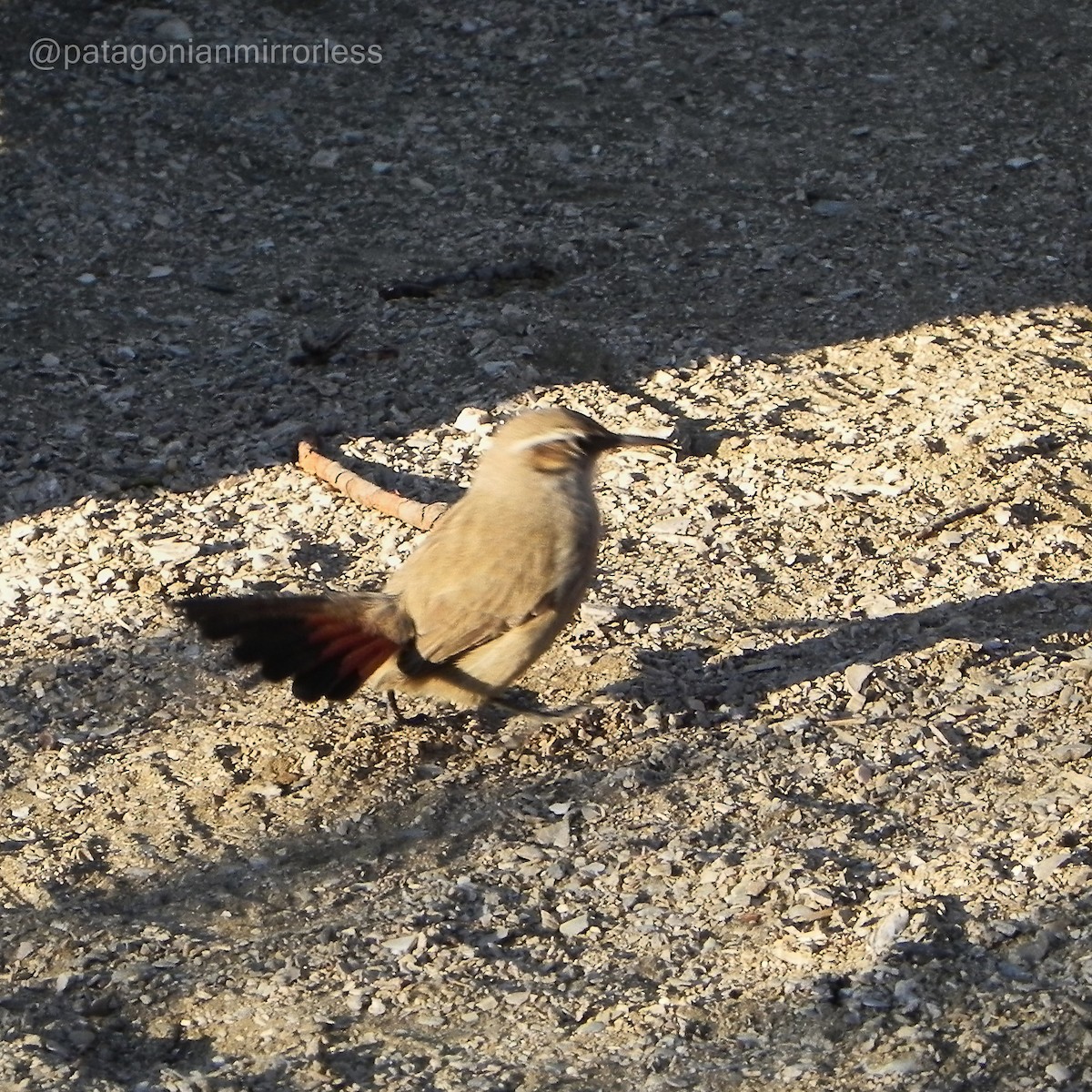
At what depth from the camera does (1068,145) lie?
941cm

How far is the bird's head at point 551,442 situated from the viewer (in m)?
5.73

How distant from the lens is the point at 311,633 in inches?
205

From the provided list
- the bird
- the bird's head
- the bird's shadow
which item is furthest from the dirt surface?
the bird's head

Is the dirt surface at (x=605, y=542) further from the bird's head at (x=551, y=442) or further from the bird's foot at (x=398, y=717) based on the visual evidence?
the bird's head at (x=551, y=442)

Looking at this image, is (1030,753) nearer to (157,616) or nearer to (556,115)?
(157,616)

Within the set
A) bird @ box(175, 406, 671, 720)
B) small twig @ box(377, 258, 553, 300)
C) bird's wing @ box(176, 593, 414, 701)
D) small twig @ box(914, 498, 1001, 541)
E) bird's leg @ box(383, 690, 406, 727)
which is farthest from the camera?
small twig @ box(377, 258, 553, 300)

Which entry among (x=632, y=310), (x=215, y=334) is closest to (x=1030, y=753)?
(x=632, y=310)

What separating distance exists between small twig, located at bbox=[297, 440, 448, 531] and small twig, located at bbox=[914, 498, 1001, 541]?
1.79m

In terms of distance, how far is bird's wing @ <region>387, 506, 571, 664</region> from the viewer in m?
5.41

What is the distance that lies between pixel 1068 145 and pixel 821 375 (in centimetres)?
288

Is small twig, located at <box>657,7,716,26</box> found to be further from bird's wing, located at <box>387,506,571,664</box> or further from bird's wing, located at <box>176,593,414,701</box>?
→ bird's wing, located at <box>176,593,414,701</box>

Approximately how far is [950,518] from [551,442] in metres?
1.73

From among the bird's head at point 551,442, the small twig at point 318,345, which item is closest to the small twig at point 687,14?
the small twig at point 318,345

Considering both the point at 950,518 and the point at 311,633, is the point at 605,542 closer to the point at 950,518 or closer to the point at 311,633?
the point at 950,518
